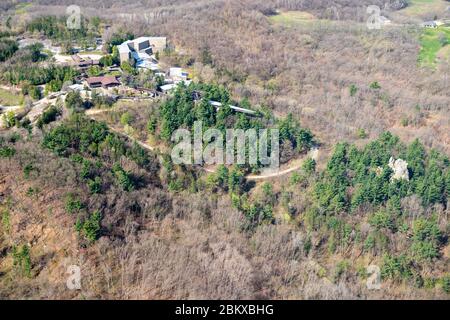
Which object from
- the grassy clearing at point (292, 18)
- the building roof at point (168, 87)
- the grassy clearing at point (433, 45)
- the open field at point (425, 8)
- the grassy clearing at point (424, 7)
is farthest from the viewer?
the grassy clearing at point (424, 7)

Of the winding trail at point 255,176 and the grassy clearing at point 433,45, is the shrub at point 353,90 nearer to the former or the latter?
the grassy clearing at point 433,45

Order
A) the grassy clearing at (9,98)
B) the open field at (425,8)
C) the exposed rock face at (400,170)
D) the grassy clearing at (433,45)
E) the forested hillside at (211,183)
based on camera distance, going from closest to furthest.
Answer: the forested hillside at (211,183)
the exposed rock face at (400,170)
the grassy clearing at (9,98)
the grassy clearing at (433,45)
the open field at (425,8)

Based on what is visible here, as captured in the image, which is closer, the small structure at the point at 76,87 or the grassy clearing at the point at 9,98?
the grassy clearing at the point at 9,98

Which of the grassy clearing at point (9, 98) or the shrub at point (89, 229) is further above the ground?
the grassy clearing at point (9, 98)

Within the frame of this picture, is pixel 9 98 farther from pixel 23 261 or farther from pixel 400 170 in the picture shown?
pixel 400 170

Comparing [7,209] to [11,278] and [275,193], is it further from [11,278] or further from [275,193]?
[275,193]

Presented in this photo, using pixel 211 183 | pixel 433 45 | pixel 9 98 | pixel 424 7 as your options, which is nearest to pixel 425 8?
pixel 424 7

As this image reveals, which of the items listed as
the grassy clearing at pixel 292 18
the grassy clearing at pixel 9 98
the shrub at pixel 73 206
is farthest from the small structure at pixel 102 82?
the grassy clearing at pixel 292 18

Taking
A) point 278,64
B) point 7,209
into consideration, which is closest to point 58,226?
point 7,209
